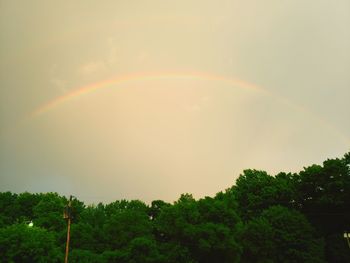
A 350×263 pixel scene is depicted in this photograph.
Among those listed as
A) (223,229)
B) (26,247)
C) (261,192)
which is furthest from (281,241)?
(26,247)

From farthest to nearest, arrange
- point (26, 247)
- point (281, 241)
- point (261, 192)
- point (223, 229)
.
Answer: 1. point (261, 192)
2. point (281, 241)
3. point (223, 229)
4. point (26, 247)

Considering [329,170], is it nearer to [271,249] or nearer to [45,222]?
[271,249]

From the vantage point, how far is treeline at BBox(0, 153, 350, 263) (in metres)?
51.8

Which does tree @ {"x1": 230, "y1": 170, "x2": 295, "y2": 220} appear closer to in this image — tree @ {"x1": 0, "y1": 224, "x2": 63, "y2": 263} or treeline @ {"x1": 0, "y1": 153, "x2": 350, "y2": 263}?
treeline @ {"x1": 0, "y1": 153, "x2": 350, "y2": 263}

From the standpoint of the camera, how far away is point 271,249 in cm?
5875

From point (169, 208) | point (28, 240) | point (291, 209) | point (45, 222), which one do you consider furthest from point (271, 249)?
point (45, 222)

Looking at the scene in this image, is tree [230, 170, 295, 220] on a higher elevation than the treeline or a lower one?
higher

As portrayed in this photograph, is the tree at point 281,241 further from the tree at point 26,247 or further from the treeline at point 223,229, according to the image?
the tree at point 26,247

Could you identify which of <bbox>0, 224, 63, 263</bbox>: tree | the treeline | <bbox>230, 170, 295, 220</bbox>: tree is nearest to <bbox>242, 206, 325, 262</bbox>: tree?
the treeline

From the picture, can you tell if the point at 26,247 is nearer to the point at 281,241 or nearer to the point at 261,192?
the point at 281,241

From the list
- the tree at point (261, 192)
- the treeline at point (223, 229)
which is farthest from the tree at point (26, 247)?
the tree at point (261, 192)

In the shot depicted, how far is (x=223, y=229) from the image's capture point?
5444 cm

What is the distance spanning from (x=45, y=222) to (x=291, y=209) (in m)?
45.1

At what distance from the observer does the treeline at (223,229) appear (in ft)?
170
